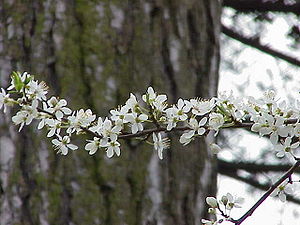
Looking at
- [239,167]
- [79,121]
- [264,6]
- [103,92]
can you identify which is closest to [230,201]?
[79,121]

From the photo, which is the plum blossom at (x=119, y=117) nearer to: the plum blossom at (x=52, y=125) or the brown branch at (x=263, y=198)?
the plum blossom at (x=52, y=125)

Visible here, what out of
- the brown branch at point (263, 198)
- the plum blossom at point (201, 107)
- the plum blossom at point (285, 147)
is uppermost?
the plum blossom at point (201, 107)

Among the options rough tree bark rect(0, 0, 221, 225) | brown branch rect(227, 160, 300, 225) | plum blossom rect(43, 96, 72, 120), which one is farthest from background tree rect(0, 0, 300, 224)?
brown branch rect(227, 160, 300, 225)

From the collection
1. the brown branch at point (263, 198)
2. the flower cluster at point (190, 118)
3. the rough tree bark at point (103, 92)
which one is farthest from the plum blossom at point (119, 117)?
the rough tree bark at point (103, 92)

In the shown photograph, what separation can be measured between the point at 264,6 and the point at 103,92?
1.09 meters

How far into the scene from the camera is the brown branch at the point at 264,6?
2482 millimetres

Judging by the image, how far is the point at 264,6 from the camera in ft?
8.15

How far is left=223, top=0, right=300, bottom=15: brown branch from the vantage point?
8.14 feet

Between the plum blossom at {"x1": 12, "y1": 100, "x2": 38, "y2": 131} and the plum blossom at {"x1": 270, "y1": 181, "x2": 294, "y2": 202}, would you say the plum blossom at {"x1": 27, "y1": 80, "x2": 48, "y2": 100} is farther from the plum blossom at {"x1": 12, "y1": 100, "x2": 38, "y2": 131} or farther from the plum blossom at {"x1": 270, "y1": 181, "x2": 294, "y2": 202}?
the plum blossom at {"x1": 270, "y1": 181, "x2": 294, "y2": 202}

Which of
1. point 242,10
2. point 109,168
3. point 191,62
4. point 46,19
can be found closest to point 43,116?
point 109,168

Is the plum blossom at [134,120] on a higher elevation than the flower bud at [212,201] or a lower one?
higher

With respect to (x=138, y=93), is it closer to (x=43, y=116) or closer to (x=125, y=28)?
(x=125, y=28)

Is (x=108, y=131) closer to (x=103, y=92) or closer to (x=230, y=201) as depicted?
(x=230, y=201)

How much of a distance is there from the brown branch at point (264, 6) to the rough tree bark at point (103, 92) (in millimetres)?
776
